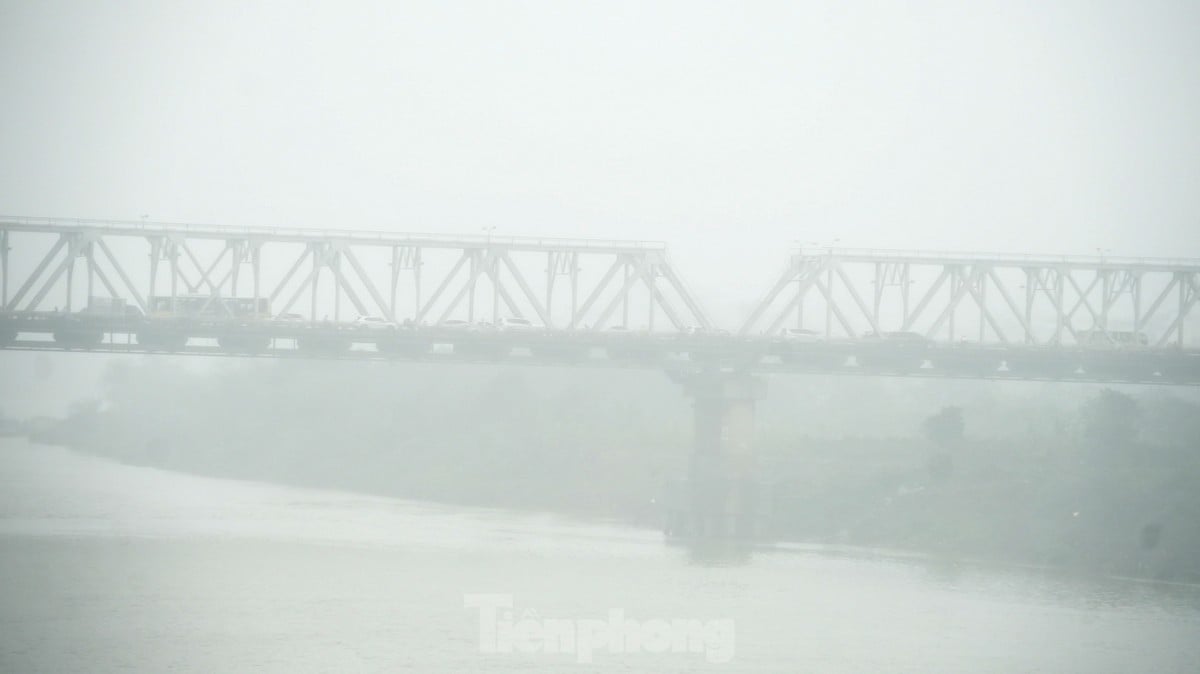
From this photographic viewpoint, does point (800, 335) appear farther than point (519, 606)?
Yes

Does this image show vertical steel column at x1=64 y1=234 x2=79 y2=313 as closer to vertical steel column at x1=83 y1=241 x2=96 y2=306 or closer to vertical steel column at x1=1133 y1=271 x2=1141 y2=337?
vertical steel column at x1=83 y1=241 x2=96 y2=306

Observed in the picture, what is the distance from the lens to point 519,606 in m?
44.4

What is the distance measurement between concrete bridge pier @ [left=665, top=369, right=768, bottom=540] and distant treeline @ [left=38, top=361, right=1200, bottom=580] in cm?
304

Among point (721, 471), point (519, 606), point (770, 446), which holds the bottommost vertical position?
point (519, 606)

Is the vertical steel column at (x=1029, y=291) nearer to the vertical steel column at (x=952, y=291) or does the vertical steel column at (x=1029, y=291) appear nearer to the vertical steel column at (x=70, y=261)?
the vertical steel column at (x=952, y=291)

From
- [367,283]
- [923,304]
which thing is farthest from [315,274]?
[923,304]

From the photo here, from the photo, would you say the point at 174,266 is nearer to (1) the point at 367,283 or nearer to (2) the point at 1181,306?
(1) the point at 367,283

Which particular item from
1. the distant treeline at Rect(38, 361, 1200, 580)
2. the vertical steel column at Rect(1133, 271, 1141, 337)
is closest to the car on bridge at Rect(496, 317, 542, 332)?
the distant treeline at Rect(38, 361, 1200, 580)

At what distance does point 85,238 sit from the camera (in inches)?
2694

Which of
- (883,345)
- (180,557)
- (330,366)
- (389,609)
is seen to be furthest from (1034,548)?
(330,366)

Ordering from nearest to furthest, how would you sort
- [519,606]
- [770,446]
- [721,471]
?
[519,606]
[721,471]
[770,446]

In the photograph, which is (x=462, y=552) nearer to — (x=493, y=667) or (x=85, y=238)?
(x=493, y=667)

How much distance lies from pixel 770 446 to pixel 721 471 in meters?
19.0

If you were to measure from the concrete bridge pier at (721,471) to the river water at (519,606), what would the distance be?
422 cm
